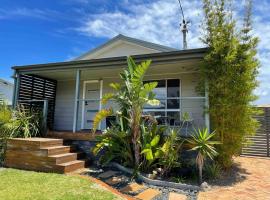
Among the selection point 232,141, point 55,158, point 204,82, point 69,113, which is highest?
point 204,82

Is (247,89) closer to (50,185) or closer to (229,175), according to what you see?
(229,175)

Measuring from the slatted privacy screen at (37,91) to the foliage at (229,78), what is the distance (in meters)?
7.98

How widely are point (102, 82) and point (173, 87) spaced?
3.65 m

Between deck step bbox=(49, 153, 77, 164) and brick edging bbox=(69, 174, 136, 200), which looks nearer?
brick edging bbox=(69, 174, 136, 200)

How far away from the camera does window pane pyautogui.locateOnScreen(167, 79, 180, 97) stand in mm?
10031

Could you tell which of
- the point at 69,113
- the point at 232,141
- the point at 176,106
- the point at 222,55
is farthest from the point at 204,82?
the point at 69,113

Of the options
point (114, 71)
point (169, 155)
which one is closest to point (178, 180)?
point (169, 155)

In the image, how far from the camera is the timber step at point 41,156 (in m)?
6.59

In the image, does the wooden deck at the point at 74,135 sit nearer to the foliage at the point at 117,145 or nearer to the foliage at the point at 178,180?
the foliage at the point at 117,145

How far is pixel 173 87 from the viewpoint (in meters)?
10.1

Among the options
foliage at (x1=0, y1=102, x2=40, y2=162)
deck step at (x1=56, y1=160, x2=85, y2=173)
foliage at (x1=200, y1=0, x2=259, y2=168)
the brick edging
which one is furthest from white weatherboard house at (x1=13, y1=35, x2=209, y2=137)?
the brick edging

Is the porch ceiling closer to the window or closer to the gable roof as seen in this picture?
the window

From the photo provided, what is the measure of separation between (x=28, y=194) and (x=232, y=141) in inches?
225

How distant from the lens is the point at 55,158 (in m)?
6.57
